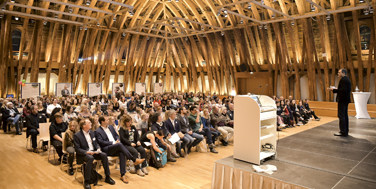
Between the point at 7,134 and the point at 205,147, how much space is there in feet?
20.4

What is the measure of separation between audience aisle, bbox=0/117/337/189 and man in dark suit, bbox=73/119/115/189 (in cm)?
22

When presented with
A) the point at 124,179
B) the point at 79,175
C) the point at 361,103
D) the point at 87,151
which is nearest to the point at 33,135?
the point at 79,175

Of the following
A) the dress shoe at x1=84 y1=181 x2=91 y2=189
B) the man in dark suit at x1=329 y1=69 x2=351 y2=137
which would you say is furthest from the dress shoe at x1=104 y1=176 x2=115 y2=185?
the man in dark suit at x1=329 y1=69 x2=351 y2=137

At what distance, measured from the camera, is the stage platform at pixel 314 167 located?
112 inches

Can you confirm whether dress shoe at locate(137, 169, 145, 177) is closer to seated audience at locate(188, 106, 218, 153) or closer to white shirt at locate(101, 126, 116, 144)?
white shirt at locate(101, 126, 116, 144)

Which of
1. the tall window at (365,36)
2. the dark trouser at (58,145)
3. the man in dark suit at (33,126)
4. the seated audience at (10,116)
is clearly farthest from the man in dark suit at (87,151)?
the tall window at (365,36)

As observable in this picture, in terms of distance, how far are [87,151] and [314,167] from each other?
3335 millimetres

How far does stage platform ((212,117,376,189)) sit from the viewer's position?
2.84 metres

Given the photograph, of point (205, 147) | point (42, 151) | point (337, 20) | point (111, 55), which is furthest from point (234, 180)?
point (111, 55)

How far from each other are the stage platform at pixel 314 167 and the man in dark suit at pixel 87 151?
5.94ft

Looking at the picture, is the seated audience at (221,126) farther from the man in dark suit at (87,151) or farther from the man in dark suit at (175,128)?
the man in dark suit at (87,151)

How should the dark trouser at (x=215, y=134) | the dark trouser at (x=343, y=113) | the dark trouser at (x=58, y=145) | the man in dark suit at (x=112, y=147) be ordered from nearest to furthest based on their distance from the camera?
the man in dark suit at (x=112, y=147), the dark trouser at (x=343, y=113), the dark trouser at (x=58, y=145), the dark trouser at (x=215, y=134)

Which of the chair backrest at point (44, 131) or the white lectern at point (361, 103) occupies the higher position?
the white lectern at point (361, 103)

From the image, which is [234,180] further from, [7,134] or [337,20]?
[337,20]
